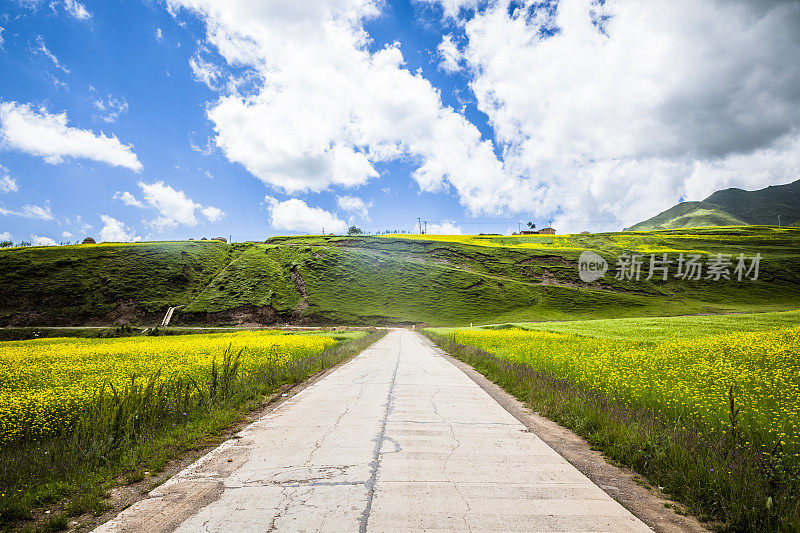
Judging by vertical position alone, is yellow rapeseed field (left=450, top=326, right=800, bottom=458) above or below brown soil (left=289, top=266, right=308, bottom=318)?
below

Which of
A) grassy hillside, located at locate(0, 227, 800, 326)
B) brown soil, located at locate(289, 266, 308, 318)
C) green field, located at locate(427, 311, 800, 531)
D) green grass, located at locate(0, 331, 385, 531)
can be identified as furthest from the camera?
brown soil, located at locate(289, 266, 308, 318)

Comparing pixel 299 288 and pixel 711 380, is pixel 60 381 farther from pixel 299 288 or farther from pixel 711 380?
pixel 299 288

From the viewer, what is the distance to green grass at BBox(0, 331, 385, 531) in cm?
425

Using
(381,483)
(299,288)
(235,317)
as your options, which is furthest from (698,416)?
(299,288)

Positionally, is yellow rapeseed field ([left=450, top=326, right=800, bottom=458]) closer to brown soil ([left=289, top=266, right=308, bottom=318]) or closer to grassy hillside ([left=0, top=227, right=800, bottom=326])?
grassy hillside ([left=0, top=227, right=800, bottom=326])

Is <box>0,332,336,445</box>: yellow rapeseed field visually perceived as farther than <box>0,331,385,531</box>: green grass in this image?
Yes

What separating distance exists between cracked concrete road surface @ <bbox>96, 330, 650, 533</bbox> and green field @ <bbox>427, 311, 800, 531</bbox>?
3.60ft

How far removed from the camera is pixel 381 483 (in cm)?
433

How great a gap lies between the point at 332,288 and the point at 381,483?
7666 cm

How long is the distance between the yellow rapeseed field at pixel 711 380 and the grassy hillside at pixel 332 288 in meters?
55.5

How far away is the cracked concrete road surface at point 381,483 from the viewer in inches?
140

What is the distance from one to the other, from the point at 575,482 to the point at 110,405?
8.13 meters

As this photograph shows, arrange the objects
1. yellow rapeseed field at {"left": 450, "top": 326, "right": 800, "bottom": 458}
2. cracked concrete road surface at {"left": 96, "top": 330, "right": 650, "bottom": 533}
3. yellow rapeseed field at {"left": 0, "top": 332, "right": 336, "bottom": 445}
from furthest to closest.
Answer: yellow rapeseed field at {"left": 0, "top": 332, "right": 336, "bottom": 445}
yellow rapeseed field at {"left": 450, "top": 326, "right": 800, "bottom": 458}
cracked concrete road surface at {"left": 96, "top": 330, "right": 650, "bottom": 533}

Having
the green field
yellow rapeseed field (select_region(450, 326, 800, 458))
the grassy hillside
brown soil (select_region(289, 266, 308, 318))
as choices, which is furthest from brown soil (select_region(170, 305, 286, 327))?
the green field
